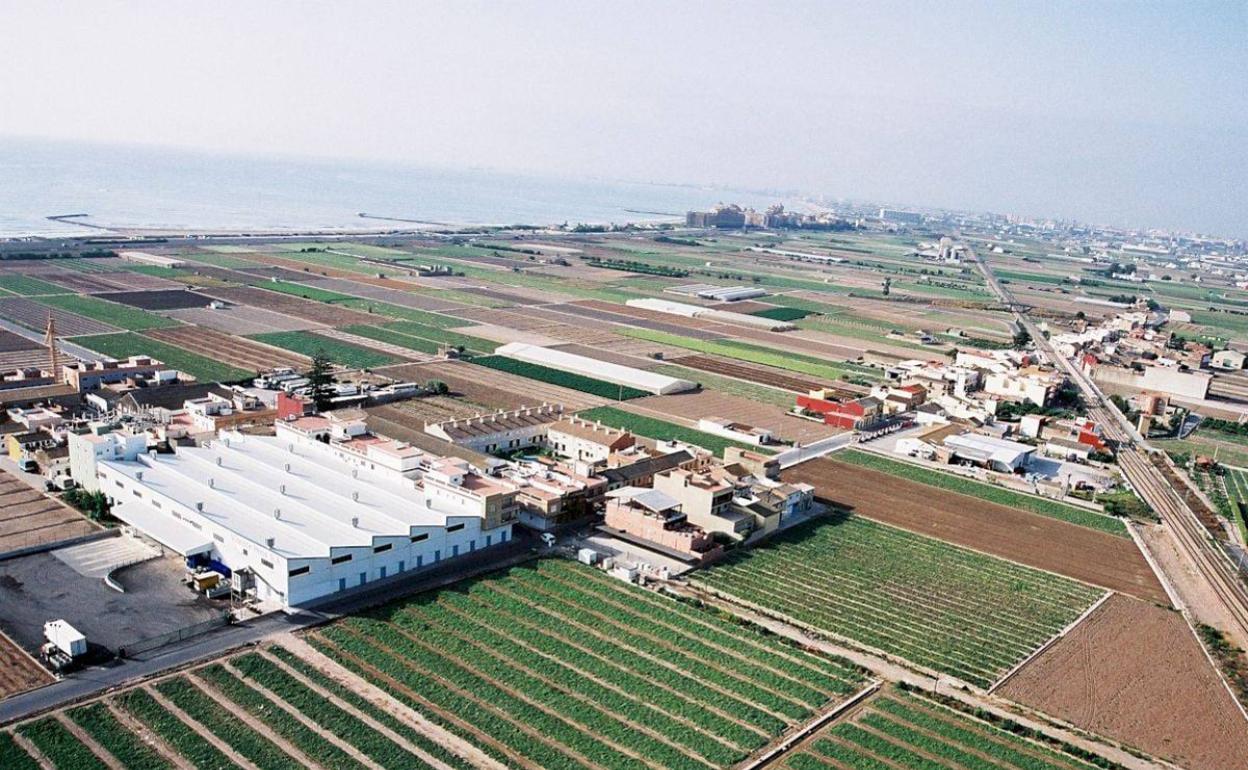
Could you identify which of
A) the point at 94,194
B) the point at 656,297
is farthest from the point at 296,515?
the point at 94,194

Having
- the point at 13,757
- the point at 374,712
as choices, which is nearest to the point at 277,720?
the point at 374,712

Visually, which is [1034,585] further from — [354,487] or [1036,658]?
[354,487]

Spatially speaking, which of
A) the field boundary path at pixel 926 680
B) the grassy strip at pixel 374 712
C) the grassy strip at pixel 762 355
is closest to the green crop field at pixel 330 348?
the grassy strip at pixel 762 355

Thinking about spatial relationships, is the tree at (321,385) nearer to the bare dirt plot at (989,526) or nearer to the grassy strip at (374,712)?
the bare dirt plot at (989,526)

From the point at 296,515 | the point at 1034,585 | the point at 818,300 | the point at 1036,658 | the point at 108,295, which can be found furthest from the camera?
the point at 818,300

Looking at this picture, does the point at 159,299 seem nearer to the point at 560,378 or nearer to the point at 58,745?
the point at 560,378

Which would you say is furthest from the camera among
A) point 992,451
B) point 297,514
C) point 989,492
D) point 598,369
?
point 598,369
